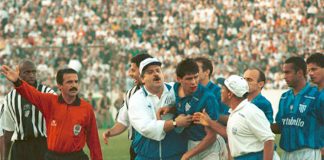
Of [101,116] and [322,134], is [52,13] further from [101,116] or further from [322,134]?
[322,134]

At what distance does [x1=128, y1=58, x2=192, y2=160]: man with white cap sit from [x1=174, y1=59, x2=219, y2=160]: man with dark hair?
0.12 metres

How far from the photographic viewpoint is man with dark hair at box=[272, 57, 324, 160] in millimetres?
9836

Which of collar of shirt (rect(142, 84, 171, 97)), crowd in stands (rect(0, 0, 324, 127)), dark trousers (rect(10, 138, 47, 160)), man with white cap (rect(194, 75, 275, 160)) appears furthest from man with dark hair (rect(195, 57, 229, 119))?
crowd in stands (rect(0, 0, 324, 127))

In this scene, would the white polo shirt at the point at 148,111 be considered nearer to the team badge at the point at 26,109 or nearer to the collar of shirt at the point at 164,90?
the collar of shirt at the point at 164,90

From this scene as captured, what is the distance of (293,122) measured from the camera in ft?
32.6

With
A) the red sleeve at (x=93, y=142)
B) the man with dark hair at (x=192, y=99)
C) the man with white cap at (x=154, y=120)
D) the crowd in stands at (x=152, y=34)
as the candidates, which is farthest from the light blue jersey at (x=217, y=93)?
the crowd in stands at (x=152, y=34)

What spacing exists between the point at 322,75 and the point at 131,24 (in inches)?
1136

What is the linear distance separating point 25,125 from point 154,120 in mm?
2899

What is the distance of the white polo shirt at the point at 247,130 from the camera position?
8.69 meters

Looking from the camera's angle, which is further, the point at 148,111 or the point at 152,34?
the point at 152,34

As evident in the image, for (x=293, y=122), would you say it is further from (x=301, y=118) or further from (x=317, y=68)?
(x=317, y=68)

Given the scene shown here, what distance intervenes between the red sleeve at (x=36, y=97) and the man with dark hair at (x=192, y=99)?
1602 millimetres

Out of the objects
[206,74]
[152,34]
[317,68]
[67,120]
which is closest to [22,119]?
[67,120]

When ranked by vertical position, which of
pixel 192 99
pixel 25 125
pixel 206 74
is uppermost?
pixel 206 74
